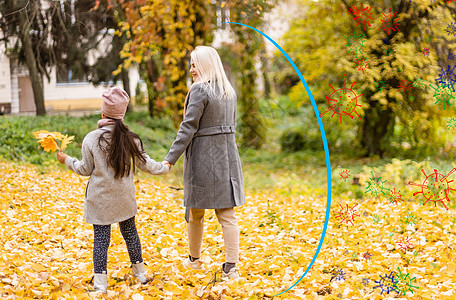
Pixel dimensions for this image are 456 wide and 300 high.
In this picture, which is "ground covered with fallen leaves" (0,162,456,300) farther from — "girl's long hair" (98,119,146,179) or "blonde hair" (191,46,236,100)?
"blonde hair" (191,46,236,100)

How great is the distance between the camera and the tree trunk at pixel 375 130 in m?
8.55

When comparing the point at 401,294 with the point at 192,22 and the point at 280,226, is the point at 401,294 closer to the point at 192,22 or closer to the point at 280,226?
the point at 280,226

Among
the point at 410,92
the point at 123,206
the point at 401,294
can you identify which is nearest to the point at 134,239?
the point at 123,206

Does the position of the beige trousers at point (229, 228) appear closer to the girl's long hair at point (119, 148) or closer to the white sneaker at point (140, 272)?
the white sneaker at point (140, 272)

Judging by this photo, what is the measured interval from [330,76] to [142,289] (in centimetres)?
598

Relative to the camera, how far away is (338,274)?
3.36 meters

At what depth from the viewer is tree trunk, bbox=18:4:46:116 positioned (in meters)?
8.34

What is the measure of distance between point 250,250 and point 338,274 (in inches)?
34.1

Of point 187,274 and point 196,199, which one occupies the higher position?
point 196,199

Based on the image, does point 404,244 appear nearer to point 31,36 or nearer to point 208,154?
point 208,154

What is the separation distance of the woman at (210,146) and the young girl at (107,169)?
267mm

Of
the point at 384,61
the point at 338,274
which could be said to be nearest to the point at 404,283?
the point at 338,274

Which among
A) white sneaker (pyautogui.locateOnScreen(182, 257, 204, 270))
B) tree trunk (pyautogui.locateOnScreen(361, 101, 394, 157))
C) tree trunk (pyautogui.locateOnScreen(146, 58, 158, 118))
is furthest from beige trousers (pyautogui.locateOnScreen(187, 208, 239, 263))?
tree trunk (pyautogui.locateOnScreen(146, 58, 158, 118))

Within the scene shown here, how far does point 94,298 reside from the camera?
2869mm
